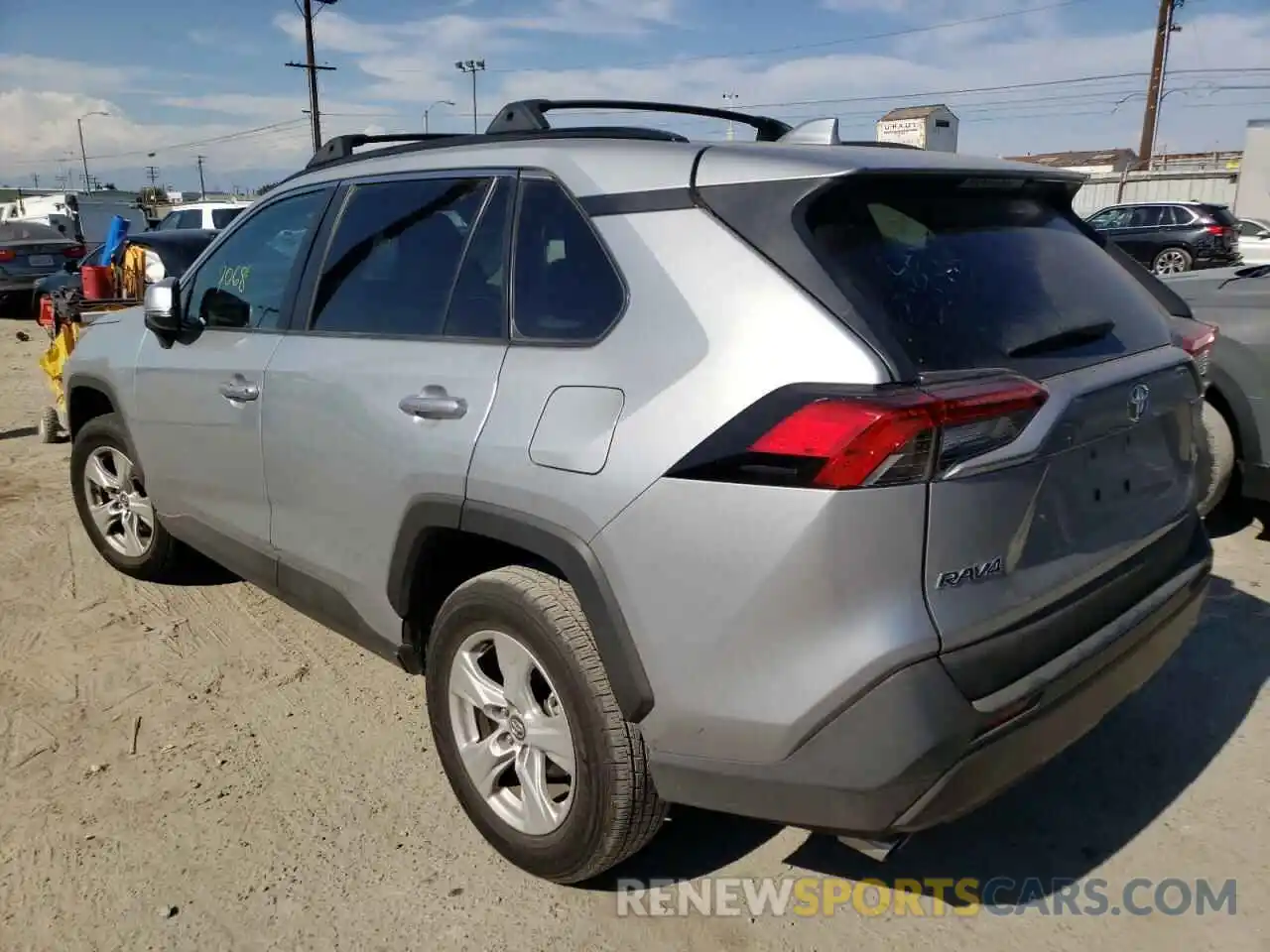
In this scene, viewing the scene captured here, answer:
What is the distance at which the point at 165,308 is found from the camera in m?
3.61

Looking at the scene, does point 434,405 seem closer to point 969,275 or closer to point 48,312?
point 969,275

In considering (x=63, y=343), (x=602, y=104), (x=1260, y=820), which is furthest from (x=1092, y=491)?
(x=63, y=343)

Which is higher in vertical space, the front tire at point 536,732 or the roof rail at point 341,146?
the roof rail at point 341,146

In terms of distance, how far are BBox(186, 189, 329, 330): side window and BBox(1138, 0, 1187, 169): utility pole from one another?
1341 inches

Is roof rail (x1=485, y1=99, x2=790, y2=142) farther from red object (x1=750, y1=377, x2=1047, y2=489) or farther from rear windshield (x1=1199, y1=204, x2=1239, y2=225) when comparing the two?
rear windshield (x1=1199, y1=204, x2=1239, y2=225)

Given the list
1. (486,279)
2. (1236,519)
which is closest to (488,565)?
(486,279)

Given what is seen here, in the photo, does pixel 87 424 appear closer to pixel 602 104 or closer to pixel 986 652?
pixel 602 104

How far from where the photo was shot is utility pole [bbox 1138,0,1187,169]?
1219 inches

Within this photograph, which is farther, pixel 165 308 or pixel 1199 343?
pixel 165 308

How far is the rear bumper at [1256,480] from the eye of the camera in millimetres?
4332

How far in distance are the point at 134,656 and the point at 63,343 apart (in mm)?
4084

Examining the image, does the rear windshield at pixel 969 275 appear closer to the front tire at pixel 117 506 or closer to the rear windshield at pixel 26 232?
the front tire at pixel 117 506

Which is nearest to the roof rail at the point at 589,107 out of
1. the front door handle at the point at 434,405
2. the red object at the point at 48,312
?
the front door handle at the point at 434,405

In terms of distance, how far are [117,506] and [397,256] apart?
2.43m
